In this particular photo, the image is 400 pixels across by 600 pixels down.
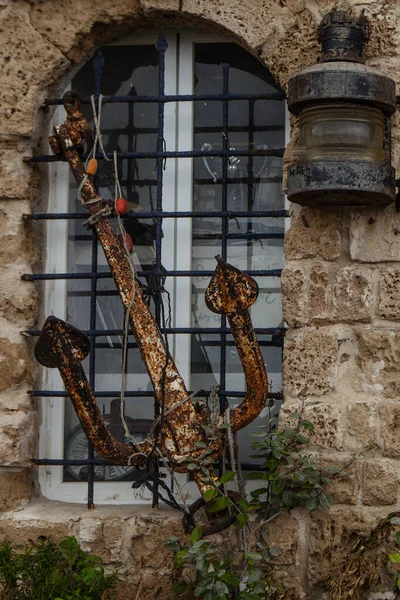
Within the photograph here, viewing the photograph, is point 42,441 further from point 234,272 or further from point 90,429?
point 234,272

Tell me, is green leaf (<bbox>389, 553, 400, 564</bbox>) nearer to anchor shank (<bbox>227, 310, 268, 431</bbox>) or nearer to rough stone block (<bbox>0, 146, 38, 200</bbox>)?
anchor shank (<bbox>227, 310, 268, 431</bbox>)

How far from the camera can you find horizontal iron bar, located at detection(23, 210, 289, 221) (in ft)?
12.5

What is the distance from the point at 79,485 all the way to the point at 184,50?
1.69 meters

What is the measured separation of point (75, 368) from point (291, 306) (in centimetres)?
79

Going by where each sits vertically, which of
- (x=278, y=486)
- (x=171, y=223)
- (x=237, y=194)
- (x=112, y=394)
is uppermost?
(x=237, y=194)

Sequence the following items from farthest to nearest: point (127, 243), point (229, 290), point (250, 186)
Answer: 1. point (250, 186)
2. point (127, 243)
3. point (229, 290)

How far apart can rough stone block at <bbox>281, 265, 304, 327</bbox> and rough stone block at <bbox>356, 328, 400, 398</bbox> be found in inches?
8.3

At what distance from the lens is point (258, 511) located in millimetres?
3701

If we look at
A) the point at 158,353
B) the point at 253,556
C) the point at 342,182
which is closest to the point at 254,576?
the point at 253,556

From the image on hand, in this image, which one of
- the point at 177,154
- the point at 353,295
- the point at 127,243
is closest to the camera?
the point at 353,295

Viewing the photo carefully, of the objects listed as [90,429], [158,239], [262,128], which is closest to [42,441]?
[90,429]

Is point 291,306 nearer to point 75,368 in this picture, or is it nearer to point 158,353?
point 158,353

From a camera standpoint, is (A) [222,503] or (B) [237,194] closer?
(A) [222,503]

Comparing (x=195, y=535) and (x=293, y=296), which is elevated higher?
(x=293, y=296)
